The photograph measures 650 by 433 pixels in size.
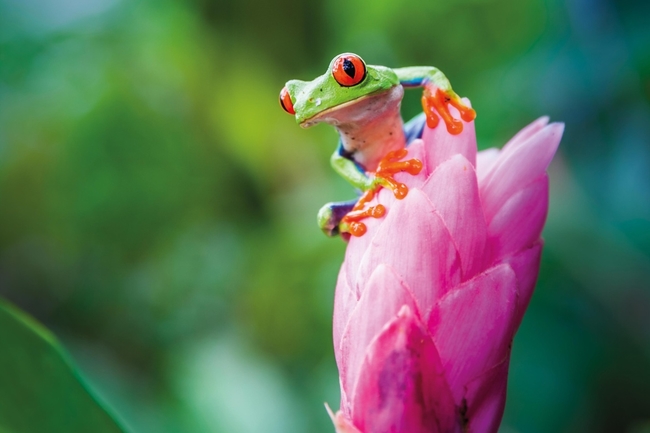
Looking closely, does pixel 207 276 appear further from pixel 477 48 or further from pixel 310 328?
pixel 477 48

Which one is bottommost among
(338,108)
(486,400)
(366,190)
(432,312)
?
(486,400)

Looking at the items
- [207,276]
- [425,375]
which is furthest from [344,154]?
[207,276]

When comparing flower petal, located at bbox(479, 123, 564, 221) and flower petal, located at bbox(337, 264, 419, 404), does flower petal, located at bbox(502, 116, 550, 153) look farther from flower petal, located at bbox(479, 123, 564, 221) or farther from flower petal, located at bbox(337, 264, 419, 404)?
flower petal, located at bbox(337, 264, 419, 404)

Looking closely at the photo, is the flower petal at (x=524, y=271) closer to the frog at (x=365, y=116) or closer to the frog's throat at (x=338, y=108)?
the frog at (x=365, y=116)

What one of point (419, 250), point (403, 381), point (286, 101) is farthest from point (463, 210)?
point (286, 101)

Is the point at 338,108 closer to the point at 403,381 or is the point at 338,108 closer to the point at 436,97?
the point at 436,97

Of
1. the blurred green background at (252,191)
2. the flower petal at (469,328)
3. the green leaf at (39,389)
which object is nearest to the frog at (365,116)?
the flower petal at (469,328)
